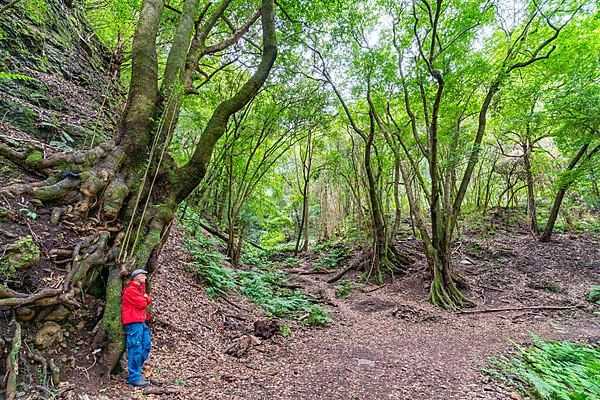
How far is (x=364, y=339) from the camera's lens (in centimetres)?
641

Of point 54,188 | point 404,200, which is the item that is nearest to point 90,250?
point 54,188

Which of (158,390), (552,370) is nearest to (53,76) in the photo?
(158,390)

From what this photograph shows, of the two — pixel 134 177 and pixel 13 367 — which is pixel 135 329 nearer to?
pixel 13 367

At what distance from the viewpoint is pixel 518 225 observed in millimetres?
15000

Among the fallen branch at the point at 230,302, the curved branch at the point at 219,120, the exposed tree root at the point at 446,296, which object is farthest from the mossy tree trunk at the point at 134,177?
the exposed tree root at the point at 446,296

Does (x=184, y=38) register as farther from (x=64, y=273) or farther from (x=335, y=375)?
(x=335, y=375)

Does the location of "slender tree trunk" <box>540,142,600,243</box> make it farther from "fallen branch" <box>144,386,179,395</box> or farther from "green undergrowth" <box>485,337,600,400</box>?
"fallen branch" <box>144,386,179,395</box>

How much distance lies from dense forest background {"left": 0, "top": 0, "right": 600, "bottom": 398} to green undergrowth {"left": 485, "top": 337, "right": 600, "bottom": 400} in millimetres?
3022

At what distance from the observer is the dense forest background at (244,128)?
352 cm

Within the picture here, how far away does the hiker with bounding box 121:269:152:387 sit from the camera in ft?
10.7

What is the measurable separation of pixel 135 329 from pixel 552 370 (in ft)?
19.9

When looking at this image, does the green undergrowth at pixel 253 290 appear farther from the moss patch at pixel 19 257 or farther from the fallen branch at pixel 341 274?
the moss patch at pixel 19 257

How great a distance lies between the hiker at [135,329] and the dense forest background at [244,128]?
13cm

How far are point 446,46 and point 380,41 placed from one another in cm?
238
